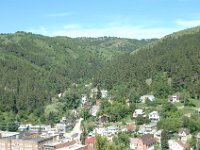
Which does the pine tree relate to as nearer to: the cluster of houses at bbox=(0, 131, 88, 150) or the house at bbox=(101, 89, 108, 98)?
the cluster of houses at bbox=(0, 131, 88, 150)

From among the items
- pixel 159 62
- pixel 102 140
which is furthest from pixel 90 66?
pixel 102 140

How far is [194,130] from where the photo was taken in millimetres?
57031

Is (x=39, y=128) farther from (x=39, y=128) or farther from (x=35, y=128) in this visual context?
(x=35, y=128)

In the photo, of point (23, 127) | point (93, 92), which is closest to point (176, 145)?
point (23, 127)

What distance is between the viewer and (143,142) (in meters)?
52.7

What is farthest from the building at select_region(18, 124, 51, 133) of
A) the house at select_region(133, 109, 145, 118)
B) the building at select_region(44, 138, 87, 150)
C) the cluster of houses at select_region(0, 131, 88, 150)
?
the house at select_region(133, 109, 145, 118)

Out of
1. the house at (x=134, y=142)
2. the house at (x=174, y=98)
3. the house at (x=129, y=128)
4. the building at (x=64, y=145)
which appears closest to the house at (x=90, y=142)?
the building at (x=64, y=145)

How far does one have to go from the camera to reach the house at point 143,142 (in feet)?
173

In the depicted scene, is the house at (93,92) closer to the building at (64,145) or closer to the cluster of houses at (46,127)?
the cluster of houses at (46,127)

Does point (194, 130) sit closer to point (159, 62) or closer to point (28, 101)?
point (159, 62)

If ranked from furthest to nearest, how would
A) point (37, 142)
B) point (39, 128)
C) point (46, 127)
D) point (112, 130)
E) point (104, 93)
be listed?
point (104, 93) → point (46, 127) → point (39, 128) → point (112, 130) → point (37, 142)

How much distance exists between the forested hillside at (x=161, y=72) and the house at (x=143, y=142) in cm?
1910

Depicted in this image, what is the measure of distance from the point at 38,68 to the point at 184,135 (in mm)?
75540

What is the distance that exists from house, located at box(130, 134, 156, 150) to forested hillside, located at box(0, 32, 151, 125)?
1149 inches
